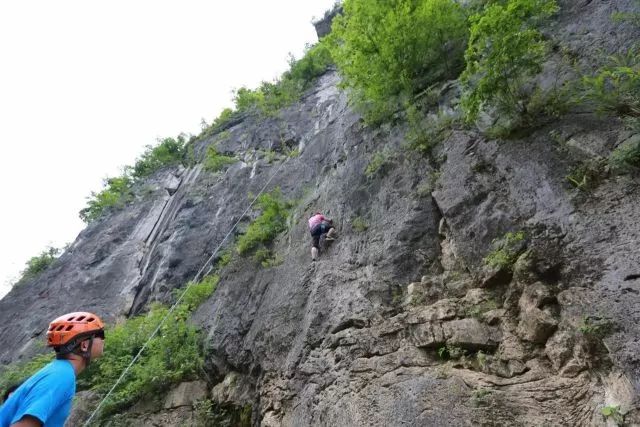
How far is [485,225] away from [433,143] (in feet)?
7.85

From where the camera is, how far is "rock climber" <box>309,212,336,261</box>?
7902mm

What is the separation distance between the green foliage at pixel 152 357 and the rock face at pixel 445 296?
0.37 meters

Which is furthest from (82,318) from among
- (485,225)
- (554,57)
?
(554,57)

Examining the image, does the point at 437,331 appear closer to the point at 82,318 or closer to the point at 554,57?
the point at 82,318

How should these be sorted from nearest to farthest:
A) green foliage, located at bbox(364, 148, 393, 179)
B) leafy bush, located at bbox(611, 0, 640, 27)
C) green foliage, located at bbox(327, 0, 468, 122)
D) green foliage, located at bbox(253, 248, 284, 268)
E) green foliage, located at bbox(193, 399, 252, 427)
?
leafy bush, located at bbox(611, 0, 640, 27)
green foliage, located at bbox(193, 399, 252, 427)
green foliage, located at bbox(364, 148, 393, 179)
green foliage, located at bbox(327, 0, 468, 122)
green foliage, located at bbox(253, 248, 284, 268)

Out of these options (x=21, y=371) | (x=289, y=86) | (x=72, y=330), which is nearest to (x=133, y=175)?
(x=289, y=86)

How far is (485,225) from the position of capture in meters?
5.61

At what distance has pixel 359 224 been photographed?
7523 millimetres

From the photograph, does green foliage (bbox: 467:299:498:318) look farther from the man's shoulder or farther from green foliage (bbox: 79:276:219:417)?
green foliage (bbox: 79:276:219:417)

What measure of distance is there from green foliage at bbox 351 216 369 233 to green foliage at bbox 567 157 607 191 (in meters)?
3.28

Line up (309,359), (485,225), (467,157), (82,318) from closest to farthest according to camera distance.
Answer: (82,318) → (485,225) → (309,359) → (467,157)

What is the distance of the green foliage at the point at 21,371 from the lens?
1065 cm

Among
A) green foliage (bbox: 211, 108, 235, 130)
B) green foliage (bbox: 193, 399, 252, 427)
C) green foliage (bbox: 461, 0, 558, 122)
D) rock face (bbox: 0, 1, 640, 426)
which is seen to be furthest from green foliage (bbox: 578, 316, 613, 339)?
green foliage (bbox: 211, 108, 235, 130)

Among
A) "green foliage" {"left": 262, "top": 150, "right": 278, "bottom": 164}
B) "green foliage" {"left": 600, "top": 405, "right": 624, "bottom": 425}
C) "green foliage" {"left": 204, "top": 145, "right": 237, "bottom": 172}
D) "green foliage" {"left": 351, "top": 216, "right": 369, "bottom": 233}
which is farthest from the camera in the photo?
"green foliage" {"left": 204, "top": 145, "right": 237, "bottom": 172}
